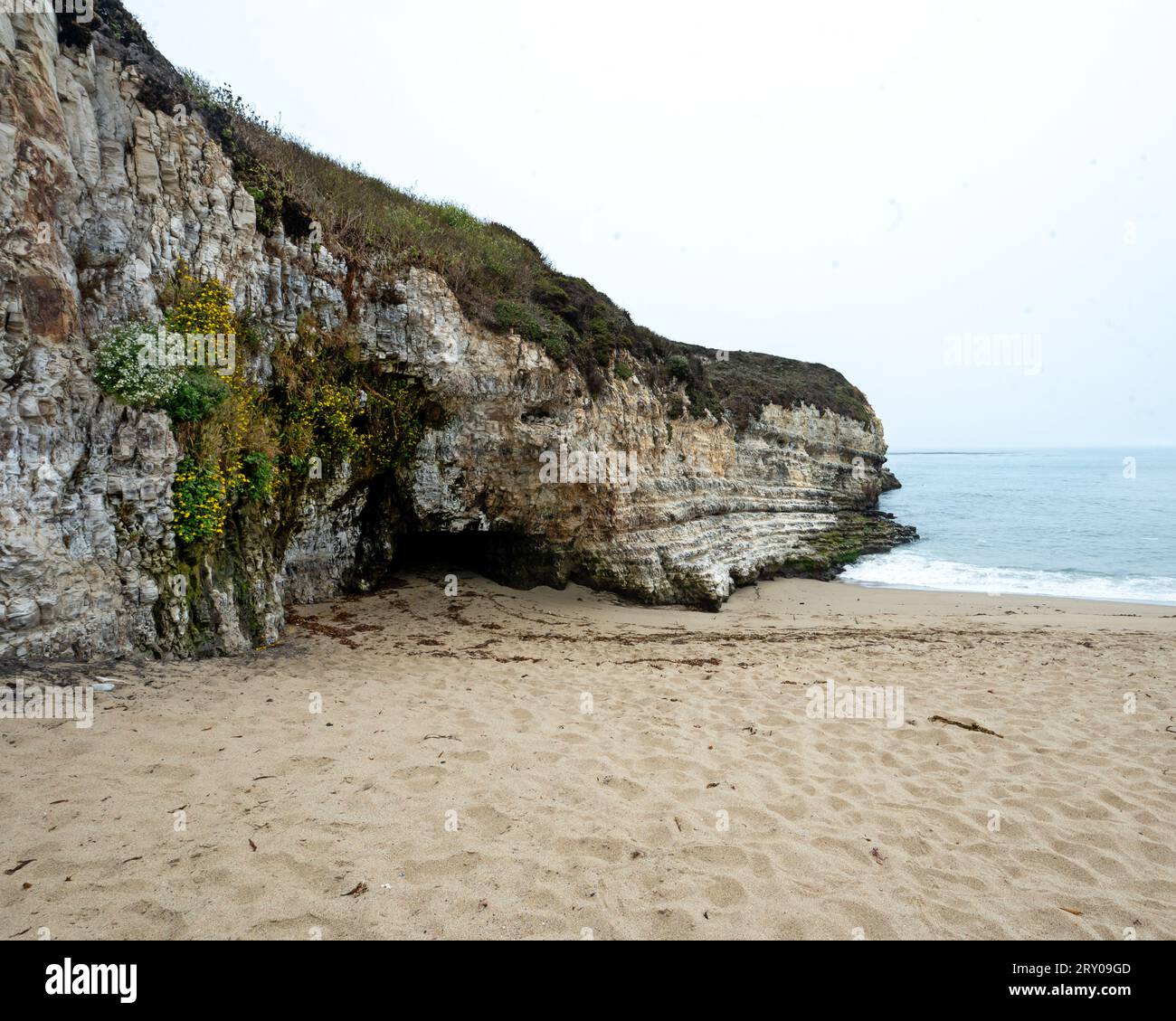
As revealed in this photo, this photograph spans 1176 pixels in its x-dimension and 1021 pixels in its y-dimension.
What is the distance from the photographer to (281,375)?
938cm

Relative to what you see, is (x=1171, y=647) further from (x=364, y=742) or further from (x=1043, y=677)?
(x=364, y=742)

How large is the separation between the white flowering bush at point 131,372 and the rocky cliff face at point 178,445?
0.15 m

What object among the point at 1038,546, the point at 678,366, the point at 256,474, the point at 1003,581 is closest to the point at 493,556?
the point at 256,474

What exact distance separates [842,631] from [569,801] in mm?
9784

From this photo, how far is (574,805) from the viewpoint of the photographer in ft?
15.7

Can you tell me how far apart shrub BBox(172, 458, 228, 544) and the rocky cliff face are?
0.12m

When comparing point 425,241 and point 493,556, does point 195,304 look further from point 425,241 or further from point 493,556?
point 493,556

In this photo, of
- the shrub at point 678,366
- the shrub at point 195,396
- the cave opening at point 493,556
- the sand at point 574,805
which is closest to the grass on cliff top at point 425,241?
the shrub at point 678,366

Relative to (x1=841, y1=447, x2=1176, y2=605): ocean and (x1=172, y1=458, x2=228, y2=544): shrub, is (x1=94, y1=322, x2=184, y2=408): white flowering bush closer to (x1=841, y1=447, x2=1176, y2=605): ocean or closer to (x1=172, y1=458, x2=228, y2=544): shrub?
(x1=172, y1=458, x2=228, y2=544): shrub

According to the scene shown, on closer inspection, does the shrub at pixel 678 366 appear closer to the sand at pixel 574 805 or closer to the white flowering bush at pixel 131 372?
the sand at pixel 574 805

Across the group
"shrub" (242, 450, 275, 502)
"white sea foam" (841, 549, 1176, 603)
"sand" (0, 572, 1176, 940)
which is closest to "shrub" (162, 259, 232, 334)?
"shrub" (242, 450, 275, 502)

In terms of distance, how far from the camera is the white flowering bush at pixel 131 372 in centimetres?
681

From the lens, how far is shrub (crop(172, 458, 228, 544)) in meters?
7.32
